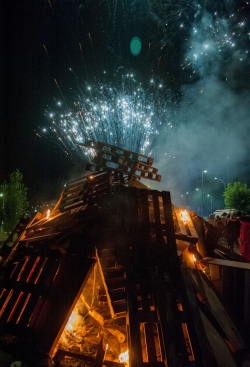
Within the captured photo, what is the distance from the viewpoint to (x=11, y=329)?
4.09 m

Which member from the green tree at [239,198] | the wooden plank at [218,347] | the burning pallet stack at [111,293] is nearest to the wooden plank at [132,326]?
the burning pallet stack at [111,293]

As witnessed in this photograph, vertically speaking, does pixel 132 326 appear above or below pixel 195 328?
below

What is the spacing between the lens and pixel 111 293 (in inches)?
200

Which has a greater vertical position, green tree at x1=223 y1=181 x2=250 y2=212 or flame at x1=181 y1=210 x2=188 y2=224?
green tree at x1=223 y1=181 x2=250 y2=212

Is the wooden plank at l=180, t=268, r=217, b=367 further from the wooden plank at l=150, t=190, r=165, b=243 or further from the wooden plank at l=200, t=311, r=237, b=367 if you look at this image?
the wooden plank at l=150, t=190, r=165, b=243

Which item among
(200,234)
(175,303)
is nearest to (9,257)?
(175,303)

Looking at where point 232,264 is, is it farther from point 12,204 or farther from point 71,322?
point 12,204

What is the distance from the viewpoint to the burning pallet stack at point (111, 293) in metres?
3.95

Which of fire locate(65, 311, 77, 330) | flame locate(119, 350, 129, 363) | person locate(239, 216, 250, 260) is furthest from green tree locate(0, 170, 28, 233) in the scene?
flame locate(119, 350, 129, 363)

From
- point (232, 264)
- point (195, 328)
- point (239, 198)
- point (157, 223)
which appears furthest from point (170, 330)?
point (239, 198)

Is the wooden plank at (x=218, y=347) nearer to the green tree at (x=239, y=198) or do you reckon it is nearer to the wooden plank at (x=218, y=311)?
the wooden plank at (x=218, y=311)

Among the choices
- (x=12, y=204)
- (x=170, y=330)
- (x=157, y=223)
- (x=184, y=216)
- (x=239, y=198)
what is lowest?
(x=170, y=330)

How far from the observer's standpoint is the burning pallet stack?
3.95m

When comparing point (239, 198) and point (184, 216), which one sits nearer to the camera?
point (184, 216)
